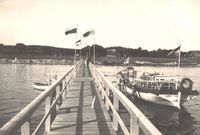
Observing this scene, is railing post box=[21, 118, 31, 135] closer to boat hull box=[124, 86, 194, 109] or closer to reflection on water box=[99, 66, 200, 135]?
reflection on water box=[99, 66, 200, 135]

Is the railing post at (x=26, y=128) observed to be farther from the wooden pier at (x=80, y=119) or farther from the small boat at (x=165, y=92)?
the small boat at (x=165, y=92)

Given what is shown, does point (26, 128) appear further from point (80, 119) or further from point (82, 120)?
point (80, 119)

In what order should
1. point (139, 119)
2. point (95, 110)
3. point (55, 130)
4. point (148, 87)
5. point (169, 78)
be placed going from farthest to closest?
point (169, 78)
point (148, 87)
point (95, 110)
point (55, 130)
point (139, 119)

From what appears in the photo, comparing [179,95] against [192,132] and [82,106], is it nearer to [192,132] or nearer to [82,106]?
[192,132]

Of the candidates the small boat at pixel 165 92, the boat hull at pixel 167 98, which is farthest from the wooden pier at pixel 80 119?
the small boat at pixel 165 92

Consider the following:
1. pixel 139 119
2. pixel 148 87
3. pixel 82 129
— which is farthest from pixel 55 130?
pixel 148 87

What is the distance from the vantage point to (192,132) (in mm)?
28016

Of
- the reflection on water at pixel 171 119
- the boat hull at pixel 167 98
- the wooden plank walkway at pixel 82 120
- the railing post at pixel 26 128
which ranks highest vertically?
the railing post at pixel 26 128

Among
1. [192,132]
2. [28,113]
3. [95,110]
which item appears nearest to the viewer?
[28,113]

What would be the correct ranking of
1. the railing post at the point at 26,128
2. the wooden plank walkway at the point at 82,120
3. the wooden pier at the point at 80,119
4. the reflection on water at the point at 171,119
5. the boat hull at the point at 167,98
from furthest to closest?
the boat hull at the point at 167,98, the reflection on water at the point at 171,119, the wooden plank walkway at the point at 82,120, the railing post at the point at 26,128, the wooden pier at the point at 80,119

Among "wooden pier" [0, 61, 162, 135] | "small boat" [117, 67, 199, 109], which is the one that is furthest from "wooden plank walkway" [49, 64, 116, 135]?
"small boat" [117, 67, 199, 109]

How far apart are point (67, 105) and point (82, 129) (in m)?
4.16

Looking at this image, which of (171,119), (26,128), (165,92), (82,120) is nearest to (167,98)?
(165,92)

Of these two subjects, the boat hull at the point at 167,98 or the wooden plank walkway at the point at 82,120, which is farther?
→ the boat hull at the point at 167,98
